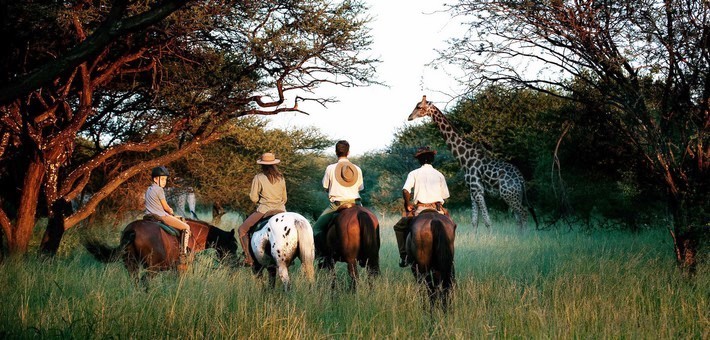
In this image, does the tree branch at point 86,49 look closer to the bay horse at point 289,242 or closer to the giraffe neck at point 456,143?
the bay horse at point 289,242

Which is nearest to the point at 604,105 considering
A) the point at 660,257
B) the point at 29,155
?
the point at 660,257

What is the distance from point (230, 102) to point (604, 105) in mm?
6958

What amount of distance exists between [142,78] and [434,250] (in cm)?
902

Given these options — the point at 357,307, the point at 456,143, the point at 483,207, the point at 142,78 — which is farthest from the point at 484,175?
the point at 357,307

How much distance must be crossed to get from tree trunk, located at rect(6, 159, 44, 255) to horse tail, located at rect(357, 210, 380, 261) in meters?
6.13

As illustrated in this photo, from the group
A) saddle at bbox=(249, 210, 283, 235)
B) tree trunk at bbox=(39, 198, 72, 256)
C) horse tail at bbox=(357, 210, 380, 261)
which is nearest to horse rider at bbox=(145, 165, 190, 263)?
saddle at bbox=(249, 210, 283, 235)

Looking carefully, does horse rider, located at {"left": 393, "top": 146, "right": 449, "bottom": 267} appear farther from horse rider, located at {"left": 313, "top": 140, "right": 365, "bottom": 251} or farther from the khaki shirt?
the khaki shirt

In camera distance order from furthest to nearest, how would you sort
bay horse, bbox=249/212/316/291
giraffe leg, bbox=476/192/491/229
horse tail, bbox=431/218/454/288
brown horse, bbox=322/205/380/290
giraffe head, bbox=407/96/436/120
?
giraffe leg, bbox=476/192/491/229
giraffe head, bbox=407/96/436/120
brown horse, bbox=322/205/380/290
bay horse, bbox=249/212/316/291
horse tail, bbox=431/218/454/288

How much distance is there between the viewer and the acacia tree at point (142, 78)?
39.4 feet

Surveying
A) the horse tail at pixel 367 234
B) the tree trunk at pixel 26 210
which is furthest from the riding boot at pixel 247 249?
the tree trunk at pixel 26 210

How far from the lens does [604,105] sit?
10.7m

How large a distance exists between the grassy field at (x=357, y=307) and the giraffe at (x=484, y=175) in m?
7.37

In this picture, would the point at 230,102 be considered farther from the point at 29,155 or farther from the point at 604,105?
the point at 604,105

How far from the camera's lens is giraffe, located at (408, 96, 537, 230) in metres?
18.2
